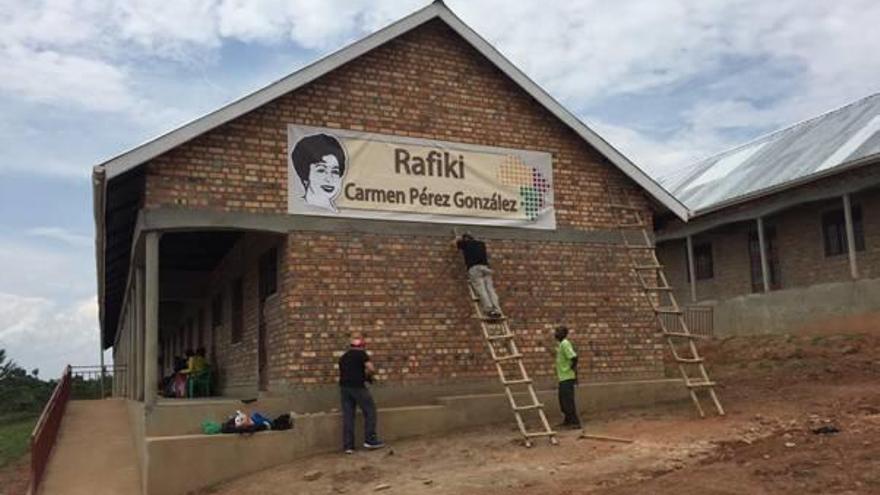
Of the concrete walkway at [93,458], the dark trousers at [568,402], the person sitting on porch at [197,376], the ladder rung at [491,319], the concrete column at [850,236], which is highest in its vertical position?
the concrete column at [850,236]

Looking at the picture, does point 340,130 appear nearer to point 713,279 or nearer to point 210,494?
point 210,494

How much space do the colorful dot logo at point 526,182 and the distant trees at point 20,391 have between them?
27174mm

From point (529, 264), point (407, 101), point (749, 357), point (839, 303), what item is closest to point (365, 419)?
point (529, 264)

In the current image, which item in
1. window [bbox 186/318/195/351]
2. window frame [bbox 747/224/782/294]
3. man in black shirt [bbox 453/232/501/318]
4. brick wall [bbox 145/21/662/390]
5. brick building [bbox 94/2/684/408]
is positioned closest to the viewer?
brick building [bbox 94/2/684/408]

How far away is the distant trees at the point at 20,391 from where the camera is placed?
119 feet

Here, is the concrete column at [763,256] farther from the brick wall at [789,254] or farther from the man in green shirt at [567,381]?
the man in green shirt at [567,381]

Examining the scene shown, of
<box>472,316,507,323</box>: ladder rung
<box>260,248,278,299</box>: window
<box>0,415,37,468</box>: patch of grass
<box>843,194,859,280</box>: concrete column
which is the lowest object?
<box>0,415,37,468</box>: patch of grass

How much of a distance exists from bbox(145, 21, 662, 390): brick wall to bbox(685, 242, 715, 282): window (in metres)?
12.1

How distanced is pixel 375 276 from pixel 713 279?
16344 mm

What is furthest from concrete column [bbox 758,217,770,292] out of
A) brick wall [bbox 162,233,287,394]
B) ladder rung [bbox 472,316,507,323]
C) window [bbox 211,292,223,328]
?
window [bbox 211,292,223,328]

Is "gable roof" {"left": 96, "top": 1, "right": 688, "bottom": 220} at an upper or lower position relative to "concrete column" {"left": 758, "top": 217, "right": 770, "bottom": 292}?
upper

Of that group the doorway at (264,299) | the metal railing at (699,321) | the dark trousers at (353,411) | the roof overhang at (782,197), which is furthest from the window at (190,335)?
the roof overhang at (782,197)

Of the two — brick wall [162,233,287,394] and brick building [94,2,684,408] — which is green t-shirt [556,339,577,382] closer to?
brick building [94,2,684,408]

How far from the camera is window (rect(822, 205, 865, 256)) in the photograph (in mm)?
21888
